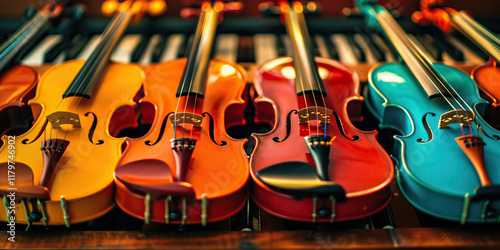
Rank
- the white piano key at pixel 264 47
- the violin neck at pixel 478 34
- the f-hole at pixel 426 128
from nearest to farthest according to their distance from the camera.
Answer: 1. the f-hole at pixel 426 128
2. the violin neck at pixel 478 34
3. the white piano key at pixel 264 47

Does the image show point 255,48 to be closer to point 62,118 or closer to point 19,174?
point 62,118

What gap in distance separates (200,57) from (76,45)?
985 mm

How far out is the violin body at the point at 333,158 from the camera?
1059mm

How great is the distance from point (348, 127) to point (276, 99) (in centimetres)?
32

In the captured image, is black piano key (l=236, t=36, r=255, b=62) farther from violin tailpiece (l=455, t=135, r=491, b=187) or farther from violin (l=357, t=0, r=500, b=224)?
violin tailpiece (l=455, t=135, r=491, b=187)

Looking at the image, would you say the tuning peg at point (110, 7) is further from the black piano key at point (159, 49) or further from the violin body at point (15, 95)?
the violin body at point (15, 95)

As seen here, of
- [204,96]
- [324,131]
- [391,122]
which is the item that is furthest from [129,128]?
[391,122]

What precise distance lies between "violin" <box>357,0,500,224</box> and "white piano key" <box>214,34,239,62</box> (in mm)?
887

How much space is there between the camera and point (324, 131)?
1.28 meters

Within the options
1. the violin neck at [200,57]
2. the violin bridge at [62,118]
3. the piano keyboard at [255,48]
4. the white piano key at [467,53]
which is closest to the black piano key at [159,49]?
the piano keyboard at [255,48]

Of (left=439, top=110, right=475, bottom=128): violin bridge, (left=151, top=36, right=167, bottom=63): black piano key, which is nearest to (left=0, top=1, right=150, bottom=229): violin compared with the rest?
(left=151, top=36, right=167, bottom=63): black piano key

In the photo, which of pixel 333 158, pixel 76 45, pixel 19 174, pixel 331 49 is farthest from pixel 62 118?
pixel 331 49

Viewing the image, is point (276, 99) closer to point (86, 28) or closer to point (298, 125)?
point (298, 125)

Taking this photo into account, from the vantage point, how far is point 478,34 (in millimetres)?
2055
